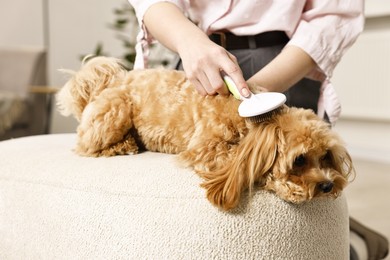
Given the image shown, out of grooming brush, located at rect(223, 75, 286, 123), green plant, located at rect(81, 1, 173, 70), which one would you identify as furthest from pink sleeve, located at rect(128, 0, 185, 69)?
green plant, located at rect(81, 1, 173, 70)

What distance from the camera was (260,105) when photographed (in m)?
0.86

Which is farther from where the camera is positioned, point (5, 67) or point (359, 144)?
point (359, 144)

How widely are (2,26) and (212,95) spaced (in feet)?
13.1

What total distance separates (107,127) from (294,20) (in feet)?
1.77

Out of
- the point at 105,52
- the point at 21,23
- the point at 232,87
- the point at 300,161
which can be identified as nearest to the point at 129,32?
the point at 105,52

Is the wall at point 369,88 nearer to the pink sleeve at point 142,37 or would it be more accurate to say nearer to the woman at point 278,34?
the woman at point 278,34

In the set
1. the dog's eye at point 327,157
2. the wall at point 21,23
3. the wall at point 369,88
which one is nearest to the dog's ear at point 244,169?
the dog's eye at point 327,157

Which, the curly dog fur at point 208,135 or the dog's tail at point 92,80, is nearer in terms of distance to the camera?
the curly dog fur at point 208,135

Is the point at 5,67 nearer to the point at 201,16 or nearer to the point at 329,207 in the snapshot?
the point at 201,16

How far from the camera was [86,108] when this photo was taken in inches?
44.6

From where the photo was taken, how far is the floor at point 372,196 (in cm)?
248

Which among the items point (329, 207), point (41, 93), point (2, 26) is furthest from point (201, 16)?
point (2, 26)

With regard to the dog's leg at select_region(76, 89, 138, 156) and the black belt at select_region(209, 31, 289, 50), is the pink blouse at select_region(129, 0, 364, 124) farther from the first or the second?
the dog's leg at select_region(76, 89, 138, 156)

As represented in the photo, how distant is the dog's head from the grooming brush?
0.5 inches
